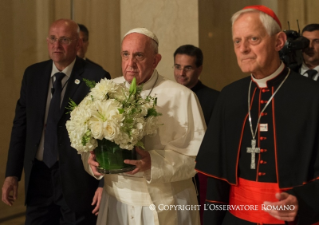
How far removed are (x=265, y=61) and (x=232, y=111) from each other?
35 centimetres

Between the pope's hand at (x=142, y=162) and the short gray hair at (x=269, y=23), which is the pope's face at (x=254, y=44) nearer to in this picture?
the short gray hair at (x=269, y=23)

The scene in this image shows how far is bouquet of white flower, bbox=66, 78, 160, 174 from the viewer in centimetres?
267

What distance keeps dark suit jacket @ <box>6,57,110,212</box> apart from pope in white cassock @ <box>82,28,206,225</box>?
0.44m

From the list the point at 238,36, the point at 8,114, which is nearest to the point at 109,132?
the point at 238,36

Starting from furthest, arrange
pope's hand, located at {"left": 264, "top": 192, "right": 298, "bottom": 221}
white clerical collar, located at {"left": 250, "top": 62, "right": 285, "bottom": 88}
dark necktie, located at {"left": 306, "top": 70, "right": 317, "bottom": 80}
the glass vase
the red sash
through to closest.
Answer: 1. dark necktie, located at {"left": 306, "top": 70, "right": 317, "bottom": 80}
2. the glass vase
3. white clerical collar, located at {"left": 250, "top": 62, "right": 285, "bottom": 88}
4. the red sash
5. pope's hand, located at {"left": 264, "top": 192, "right": 298, "bottom": 221}

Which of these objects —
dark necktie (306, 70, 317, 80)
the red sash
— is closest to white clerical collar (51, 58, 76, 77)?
the red sash

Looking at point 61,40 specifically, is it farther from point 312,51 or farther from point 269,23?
point 312,51

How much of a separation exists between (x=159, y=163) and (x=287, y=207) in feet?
3.43

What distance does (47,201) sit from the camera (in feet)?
12.9

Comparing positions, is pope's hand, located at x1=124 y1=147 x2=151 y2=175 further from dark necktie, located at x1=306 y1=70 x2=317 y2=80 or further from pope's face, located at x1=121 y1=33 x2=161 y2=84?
dark necktie, located at x1=306 y1=70 x2=317 y2=80

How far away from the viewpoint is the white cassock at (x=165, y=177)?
3.10 meters

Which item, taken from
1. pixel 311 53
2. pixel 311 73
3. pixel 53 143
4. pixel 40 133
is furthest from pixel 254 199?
pixel 311 53

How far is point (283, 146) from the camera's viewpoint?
236 centimetres

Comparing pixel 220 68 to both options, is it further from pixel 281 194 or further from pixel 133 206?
pixel 281 194
